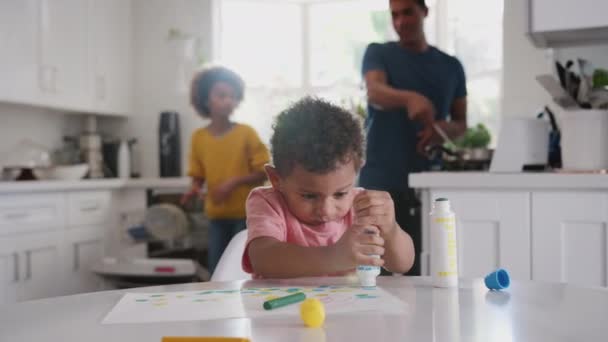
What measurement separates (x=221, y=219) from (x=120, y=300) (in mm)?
2170

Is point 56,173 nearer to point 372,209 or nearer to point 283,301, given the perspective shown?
point 372,209

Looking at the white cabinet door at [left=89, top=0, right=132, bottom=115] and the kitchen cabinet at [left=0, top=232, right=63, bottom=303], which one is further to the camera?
the white cabinet door at [left=89, top=0, right=132, bottom=115]

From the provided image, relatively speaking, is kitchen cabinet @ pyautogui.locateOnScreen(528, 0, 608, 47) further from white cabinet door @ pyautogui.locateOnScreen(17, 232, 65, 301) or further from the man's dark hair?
white cabinet door @ pyautogui.locateOnScreen(17, 232, 65, 301)

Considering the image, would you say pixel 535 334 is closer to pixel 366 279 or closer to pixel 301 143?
pixel 366 279

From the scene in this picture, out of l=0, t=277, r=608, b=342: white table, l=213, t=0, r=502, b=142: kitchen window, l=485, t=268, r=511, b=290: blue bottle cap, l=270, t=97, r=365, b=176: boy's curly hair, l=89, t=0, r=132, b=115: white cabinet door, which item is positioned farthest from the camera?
l=213, t=0, r=502, b=142: kitchen window

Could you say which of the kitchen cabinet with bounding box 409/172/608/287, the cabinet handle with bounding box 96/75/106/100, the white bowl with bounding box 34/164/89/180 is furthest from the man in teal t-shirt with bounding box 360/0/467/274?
the cabinet handle with bounding box 96/75/106/100

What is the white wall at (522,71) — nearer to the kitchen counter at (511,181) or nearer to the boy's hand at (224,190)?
the kitchen counter at (511,181)

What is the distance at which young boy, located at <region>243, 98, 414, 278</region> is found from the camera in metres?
1.14

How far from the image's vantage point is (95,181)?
3703 mm

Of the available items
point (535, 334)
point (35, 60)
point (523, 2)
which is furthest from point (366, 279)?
point (35, 60)

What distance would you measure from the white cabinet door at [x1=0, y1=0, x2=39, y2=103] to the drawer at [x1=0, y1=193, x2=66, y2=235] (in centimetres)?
51

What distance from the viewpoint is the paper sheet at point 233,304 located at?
840mm

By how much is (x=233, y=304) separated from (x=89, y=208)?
119 inches

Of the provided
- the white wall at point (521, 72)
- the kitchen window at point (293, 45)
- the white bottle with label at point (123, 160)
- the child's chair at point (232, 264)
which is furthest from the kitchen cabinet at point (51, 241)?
the white wall at point (521, 72)
